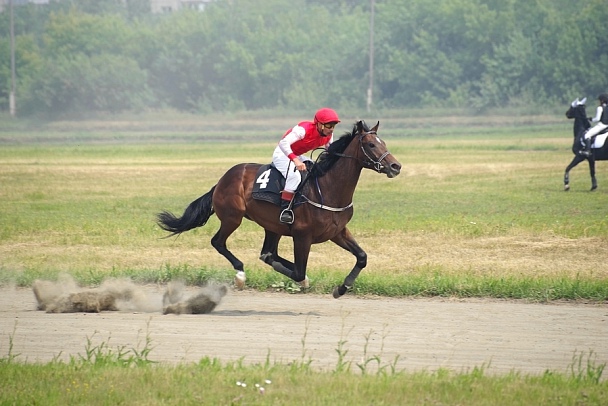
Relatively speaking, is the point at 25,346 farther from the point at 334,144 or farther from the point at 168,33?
the point at 168,33

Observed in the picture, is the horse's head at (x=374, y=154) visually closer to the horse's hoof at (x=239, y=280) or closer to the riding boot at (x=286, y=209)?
the riding boot at (x=286, y=209)

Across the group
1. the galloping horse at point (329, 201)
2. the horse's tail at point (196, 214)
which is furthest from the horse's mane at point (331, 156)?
the horse's tail at point (196, 214)

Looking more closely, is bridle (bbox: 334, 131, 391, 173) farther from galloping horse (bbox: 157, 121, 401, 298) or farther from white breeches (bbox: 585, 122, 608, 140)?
white breeches (bbox: 585, 122, 608, 140)

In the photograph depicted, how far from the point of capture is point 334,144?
Answer: 12.9 m

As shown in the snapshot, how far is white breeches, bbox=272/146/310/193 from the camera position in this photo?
1288cm

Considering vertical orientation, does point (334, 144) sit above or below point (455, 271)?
above

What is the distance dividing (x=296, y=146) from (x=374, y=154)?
1.17 metres

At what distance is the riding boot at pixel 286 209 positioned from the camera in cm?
1275

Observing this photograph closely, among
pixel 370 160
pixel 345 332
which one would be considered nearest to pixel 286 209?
pixel 370 160

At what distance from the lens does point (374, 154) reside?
41.0ft

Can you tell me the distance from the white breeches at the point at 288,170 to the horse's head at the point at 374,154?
90 centimetres

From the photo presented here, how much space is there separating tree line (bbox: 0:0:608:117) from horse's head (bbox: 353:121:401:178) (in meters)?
59.3

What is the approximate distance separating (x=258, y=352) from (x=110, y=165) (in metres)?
30.7

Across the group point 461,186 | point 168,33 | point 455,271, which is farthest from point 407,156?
point 168,33
